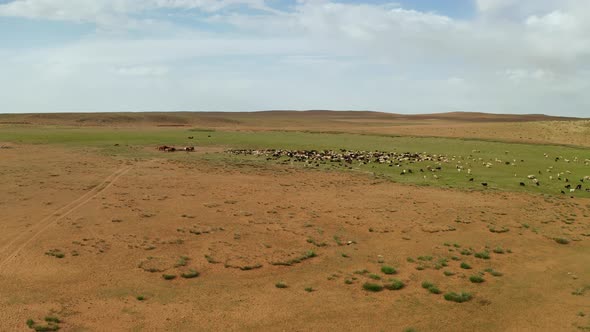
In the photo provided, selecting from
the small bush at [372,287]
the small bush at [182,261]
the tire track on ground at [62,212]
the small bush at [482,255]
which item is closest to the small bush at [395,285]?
the small bush at [372,287]

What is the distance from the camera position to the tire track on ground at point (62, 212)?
14773 millimetres

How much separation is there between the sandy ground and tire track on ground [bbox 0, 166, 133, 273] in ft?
0.29

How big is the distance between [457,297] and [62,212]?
14859mm

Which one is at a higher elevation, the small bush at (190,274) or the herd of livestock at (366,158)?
the herd of livestock at (366,158)

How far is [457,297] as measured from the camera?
41.1 ft

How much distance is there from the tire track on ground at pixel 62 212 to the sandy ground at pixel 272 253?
9 cm

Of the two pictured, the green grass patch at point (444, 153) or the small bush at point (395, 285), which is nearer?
the small bush at point (395, 285)

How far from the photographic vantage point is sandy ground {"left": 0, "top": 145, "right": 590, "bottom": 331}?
37.6 ft

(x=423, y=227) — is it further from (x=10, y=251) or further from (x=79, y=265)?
(x=10, y=251)

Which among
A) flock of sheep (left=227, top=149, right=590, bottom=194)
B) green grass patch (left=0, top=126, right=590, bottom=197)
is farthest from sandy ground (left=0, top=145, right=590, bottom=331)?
flock of sheep (left=227, top=149, right=590, bottom=194)

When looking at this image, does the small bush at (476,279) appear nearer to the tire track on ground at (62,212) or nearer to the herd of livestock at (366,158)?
the tire track on ground at (62,212)

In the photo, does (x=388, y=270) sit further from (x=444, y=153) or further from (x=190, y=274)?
(x=444, y=153)

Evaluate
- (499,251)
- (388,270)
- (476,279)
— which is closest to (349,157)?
(499,251)

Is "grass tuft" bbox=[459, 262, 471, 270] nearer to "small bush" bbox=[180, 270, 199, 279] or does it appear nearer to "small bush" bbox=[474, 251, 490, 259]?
"small bush" bbox=[474, 251, 490, 259]
